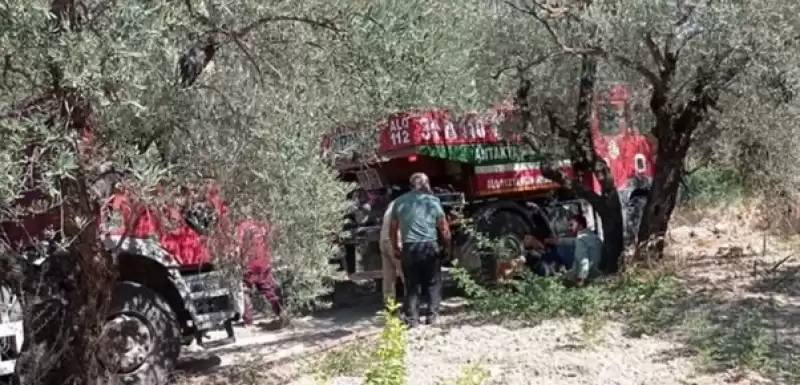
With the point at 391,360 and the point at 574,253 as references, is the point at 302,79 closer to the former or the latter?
the point at 391,360

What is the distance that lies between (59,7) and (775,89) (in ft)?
22.5

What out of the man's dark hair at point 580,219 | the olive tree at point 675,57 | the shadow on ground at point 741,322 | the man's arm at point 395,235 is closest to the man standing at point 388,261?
the man's arm at point 395,235

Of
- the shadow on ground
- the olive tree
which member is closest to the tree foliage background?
the olive tree

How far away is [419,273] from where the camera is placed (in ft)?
29.7

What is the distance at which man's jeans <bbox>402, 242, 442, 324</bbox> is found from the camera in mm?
8953

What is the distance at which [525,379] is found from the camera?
21.5 ft

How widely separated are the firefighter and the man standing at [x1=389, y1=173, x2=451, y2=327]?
126cm

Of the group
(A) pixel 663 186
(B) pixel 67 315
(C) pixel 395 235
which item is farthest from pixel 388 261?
→ (B) pixel 67 315

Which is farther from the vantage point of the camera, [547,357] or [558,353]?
[558,353]

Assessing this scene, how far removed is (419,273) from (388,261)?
3.18ft

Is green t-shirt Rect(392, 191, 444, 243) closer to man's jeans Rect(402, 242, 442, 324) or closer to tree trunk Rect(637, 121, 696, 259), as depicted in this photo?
man's jeans Rect(402, 242, 442, 324)

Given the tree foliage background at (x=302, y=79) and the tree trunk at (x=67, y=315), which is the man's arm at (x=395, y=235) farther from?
the tree trunk at (x=67, y=315)

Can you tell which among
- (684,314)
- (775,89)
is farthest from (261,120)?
(775,89)

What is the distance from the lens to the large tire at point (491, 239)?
11.2 meters
